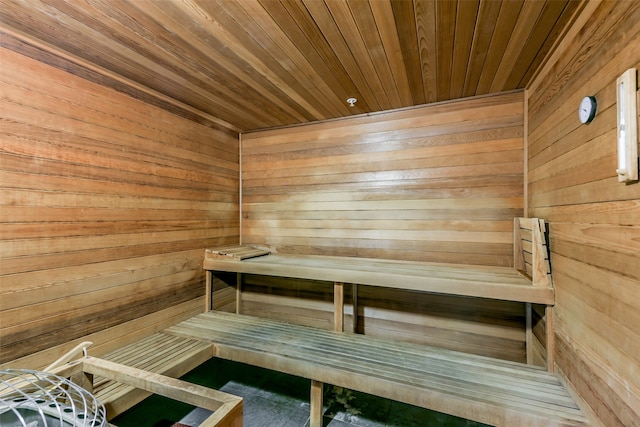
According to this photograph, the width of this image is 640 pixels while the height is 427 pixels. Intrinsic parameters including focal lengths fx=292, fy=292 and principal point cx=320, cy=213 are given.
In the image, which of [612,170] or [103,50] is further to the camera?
[103,50]

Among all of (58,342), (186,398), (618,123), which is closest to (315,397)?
(186,398)

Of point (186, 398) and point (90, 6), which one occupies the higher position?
point (90, 6)

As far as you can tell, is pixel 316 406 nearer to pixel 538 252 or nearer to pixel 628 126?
pixel 538 252

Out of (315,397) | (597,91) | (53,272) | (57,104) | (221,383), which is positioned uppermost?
(57,104)

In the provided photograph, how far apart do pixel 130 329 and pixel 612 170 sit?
2984 millimetres

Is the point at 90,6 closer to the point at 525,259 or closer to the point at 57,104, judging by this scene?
the point at 57,104

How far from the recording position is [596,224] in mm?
1247

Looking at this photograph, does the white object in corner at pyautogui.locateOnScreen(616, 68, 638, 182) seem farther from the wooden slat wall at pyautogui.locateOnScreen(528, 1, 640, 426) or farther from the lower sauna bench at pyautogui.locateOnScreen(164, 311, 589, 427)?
Result: the lower sauna bench at pyautogui.locateOnScreen(164, 311, 589, 427)

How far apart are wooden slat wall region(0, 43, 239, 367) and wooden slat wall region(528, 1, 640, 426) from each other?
2.78 metres

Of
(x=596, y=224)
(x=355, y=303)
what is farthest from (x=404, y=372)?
(x=596, y=224)

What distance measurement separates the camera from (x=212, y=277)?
298 centimetres

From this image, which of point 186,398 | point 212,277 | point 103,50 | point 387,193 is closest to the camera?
point 186,398

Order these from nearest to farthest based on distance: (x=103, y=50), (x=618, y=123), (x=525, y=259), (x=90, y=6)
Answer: (x=618, y=123), (x=90, y=6), (x=103, y=50), (x=525, y=259)

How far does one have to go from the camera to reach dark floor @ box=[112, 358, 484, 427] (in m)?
2.22
